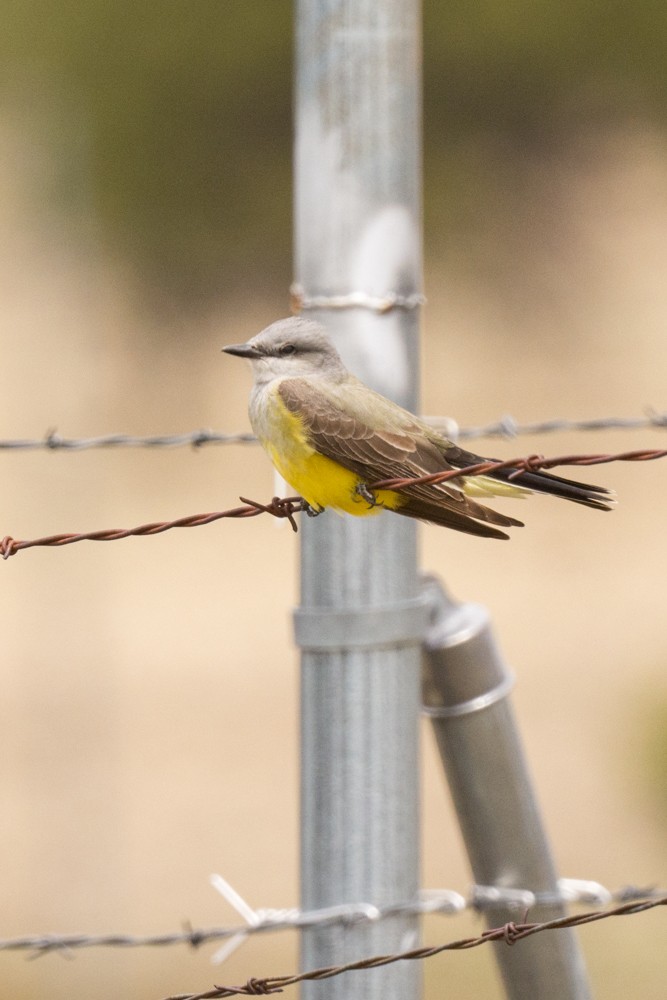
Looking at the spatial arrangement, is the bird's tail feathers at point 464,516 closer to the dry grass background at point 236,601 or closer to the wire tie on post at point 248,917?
the wire tie on post at point 248,917

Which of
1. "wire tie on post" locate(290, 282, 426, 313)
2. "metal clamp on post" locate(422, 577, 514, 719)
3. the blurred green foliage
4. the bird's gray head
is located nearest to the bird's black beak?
the bird's gray head

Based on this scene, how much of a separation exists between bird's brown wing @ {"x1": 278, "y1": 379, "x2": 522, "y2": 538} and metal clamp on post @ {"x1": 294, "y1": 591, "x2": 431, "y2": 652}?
31cm

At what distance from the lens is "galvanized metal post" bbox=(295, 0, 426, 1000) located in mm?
2230

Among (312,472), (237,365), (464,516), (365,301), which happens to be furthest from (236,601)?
(464,516)

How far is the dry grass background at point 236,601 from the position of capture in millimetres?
7242

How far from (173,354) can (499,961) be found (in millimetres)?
10732

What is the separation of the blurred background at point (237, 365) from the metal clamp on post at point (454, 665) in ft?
18.7

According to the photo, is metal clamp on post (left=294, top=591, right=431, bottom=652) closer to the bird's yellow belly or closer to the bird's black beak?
the bird's yellow belly

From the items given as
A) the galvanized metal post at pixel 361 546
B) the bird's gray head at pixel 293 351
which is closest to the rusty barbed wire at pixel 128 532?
the bird's gray head at pixel 293 351

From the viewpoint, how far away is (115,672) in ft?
33.9

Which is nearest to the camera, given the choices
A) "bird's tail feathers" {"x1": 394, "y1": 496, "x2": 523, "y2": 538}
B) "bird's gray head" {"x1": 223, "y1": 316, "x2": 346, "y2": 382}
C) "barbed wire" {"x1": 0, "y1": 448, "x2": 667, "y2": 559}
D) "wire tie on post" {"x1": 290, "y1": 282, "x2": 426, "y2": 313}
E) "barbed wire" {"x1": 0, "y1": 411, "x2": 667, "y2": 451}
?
"barbed wire" {"x1": 0, "y1": 448, "x2": 667, "y2": 559}

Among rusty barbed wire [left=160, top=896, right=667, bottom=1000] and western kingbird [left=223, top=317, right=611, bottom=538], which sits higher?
western kingbird [left=223, top=317, right=611, bottom=538]

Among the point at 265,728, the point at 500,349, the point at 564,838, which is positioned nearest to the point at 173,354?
the point at 500,349

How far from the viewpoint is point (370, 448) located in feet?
6.66
